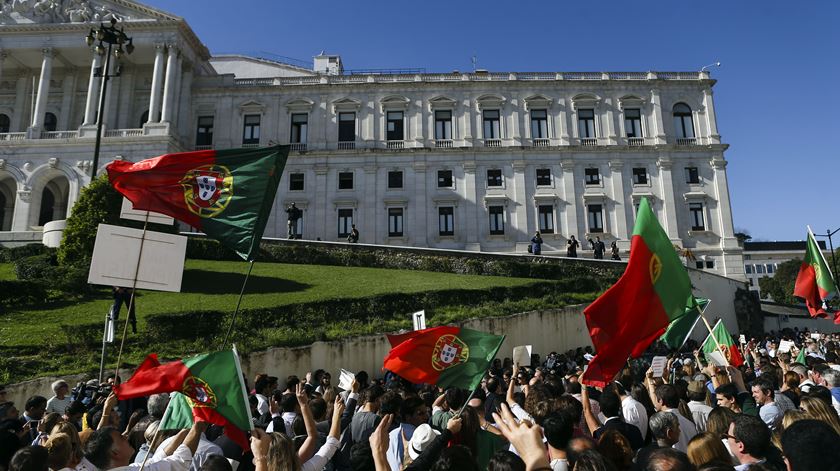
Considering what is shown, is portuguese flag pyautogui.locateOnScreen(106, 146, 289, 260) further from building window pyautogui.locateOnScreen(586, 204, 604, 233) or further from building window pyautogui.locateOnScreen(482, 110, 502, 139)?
building window pyautogui.locateOnScreen(482, 110, 502, 139)

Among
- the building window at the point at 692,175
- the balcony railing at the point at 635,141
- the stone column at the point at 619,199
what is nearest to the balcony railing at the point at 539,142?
the stone column at the point at 619,199

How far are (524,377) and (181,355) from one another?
9507mm

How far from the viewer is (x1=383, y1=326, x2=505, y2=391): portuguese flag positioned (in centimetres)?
713

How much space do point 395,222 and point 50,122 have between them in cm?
2788

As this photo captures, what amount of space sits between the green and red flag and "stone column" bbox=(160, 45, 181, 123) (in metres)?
39.3

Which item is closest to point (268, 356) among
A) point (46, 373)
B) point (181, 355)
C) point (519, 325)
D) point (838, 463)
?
point (181, 355)

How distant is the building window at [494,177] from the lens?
42.0 m

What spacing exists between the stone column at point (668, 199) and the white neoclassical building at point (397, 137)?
0.13 meters

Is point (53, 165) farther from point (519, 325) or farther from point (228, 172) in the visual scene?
point (228, 172)

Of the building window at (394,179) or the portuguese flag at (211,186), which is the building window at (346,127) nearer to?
the building window at (394,179)

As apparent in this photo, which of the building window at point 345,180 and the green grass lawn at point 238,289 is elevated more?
the building window at point 345,180

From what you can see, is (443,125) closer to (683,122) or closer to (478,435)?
(683,122)

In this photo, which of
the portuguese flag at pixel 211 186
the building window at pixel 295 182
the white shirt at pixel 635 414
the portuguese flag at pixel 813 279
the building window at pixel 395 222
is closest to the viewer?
the white shirt at pixel 635 414

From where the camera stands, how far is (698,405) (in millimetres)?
6805
